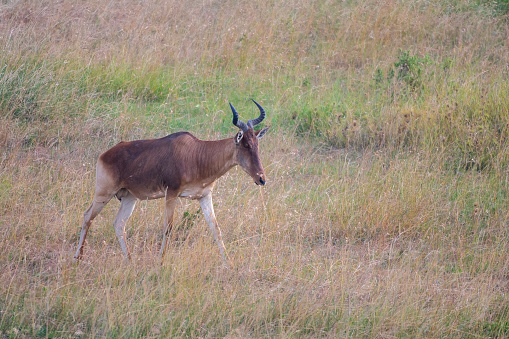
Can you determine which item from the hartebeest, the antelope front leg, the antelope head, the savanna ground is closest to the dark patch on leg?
the hartebeest

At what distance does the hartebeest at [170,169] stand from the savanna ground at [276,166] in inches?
12.8

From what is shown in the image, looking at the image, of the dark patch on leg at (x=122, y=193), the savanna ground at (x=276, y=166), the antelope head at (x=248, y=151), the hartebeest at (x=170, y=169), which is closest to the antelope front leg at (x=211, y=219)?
the hartebeest at (x=170, y=169)

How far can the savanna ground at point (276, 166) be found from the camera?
527 cm

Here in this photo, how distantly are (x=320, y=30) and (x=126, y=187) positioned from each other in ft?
25.1

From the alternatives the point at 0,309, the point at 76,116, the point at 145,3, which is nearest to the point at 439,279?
the point at 0,309

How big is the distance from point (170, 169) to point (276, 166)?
247cm

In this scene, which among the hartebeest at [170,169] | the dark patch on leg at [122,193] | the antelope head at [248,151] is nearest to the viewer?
the antelope head at [248,151]

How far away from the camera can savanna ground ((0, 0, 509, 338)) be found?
527 centimetres

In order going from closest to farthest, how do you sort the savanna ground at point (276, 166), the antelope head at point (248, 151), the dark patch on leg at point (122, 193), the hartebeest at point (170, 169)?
the savanna ground at point (276, 166), the antelope head at point (248, 151), the hartebeest at point (170, 169), the dark patch on leg at point (122, 193)

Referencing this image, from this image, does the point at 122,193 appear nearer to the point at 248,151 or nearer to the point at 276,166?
the point at 248,151

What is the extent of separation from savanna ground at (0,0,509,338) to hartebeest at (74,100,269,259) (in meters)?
0.33

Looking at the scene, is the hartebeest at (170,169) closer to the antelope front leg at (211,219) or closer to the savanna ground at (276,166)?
the antelope front leg at (211,219)

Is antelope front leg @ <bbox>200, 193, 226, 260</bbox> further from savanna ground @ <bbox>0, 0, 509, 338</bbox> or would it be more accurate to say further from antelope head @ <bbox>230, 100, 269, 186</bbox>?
antelope head @ <bbox>230, 100, 269, 186</bbox>

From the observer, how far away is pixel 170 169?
634cm
